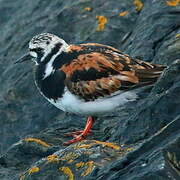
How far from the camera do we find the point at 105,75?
1084cm

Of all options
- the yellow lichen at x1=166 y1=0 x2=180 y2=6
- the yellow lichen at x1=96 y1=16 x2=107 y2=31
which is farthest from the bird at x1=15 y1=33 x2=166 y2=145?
the yellow lichen at x1=96 y1=16 x2=107 y2=31

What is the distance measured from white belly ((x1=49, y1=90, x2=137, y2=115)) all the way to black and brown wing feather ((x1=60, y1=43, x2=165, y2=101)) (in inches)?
3.9

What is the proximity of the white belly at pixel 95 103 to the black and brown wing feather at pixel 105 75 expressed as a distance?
100 millimetres

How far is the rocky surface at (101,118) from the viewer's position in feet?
22.6

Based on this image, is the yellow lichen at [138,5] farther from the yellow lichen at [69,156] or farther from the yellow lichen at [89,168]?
the yellow lichen at [89,168]

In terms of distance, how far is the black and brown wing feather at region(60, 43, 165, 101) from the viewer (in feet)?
35.3

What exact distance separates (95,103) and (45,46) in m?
1.92

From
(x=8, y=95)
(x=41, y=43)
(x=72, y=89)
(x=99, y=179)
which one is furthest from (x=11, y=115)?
(x=99, y=179)

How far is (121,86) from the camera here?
35.3ft

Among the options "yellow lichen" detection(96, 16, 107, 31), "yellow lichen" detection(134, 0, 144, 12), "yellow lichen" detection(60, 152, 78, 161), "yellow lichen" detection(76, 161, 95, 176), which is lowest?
"yellow lichen" detection(134, 0, 144, 12)

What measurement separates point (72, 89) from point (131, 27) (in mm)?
4295

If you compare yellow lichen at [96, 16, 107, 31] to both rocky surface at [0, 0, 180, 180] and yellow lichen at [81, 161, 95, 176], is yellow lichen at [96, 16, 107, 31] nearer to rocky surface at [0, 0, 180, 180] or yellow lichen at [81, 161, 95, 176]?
rocky surface at [0, 0, 180, 180]

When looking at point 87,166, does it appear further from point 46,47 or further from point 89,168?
point 46,47

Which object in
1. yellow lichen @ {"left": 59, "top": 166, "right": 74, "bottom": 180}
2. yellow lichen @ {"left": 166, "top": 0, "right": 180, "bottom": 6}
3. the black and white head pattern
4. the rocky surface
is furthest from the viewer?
yellow lichen @ {"left": 166, "top": 0, "right": 180, "bottom": 6}
